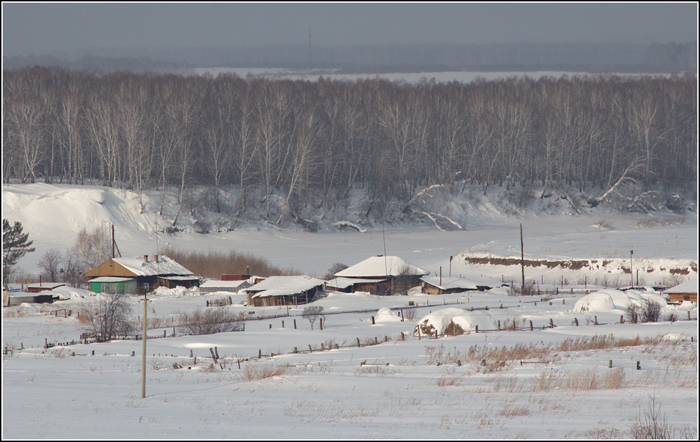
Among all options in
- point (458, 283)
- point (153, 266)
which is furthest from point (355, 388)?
point (153, 266)

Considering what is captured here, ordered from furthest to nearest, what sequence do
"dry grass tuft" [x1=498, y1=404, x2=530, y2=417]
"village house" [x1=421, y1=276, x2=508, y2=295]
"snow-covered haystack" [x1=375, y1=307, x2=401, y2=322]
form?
"village house" [x1=421, y1=276, x2=508, y2=295] → "snow-covered haystack" [x1=375, y1=307, x2=401, y2=322] → "dry grass tuft" [x1=498, y1=404, x2=530, y2=417]

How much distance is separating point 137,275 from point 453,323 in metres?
36.2

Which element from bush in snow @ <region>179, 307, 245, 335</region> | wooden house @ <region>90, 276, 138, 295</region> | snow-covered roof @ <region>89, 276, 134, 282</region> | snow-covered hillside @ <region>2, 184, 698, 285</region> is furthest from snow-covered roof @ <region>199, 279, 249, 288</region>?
bush in snow @ <region>179, 307, 245, 335</region>

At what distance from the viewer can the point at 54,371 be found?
73.0 ft

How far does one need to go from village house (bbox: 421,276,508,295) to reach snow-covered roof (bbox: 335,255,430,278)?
1616 mm

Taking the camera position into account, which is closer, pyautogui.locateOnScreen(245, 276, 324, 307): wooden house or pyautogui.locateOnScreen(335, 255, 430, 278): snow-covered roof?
pyautogui.locateOnScreen(245, 276, 324, 307): wooden house

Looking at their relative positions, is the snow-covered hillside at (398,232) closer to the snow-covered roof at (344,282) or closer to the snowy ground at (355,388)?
the snow-covered roof at (344,282)

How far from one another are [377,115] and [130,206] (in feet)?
122

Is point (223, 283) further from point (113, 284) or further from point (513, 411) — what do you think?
point (513, 411)

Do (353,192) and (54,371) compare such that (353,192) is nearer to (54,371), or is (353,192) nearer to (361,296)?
(361,296)

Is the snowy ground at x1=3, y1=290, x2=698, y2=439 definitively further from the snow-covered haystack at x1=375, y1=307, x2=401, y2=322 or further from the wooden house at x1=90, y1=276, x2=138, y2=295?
the wooden house at x1=90, y1=276, x2=138, y2=295

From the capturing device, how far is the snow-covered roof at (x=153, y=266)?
59906 mm

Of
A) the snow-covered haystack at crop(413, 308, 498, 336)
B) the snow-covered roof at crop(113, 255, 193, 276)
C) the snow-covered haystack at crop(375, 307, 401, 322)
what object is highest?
the snow-covered roof at crop(113, 255, 193, 276)

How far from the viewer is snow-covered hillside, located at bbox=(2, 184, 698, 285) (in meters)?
65.6
